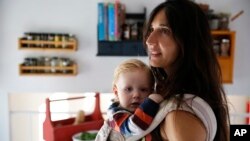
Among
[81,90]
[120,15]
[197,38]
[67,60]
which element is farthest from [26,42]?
[197,38]

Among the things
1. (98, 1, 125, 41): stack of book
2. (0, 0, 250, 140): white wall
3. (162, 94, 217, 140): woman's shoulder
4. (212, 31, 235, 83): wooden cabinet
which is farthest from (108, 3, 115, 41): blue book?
(162, 94, 217, 140): woman's shoulder

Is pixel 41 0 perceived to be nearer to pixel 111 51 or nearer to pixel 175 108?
pixel 111 51

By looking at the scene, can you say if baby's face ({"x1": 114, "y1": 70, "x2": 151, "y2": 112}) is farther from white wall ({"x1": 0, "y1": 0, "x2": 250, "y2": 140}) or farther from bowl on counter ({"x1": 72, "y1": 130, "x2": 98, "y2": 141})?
white wall ({"x1": 0, "y1": 0, "x2": 250, "y2": 140})

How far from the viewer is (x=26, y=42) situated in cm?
228

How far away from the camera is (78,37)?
2.36m

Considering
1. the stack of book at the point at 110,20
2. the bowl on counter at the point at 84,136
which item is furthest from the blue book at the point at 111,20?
the bowl on counter at the point at 84,136

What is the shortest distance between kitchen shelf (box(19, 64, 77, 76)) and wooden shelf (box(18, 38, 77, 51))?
0.47 ft

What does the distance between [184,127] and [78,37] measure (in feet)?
6.19

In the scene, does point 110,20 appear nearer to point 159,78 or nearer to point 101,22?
point 101,22

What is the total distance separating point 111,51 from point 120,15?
292 mm

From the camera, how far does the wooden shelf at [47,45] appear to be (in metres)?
2.27

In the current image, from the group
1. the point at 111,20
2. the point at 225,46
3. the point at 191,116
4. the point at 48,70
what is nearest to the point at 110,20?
the point at 111,20

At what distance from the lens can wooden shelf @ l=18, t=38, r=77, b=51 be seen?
227cm

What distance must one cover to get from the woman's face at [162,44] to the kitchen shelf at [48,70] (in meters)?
1.68
